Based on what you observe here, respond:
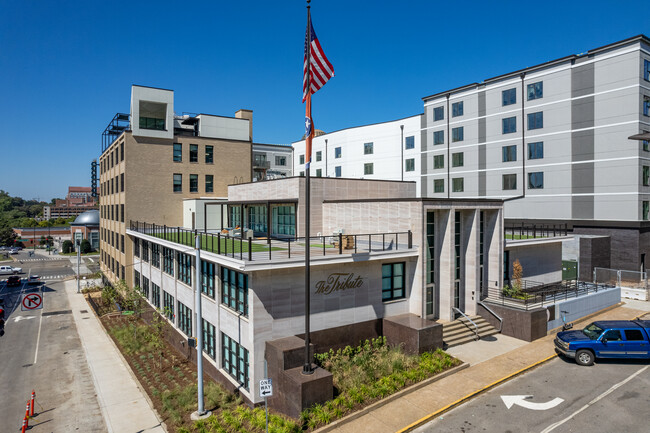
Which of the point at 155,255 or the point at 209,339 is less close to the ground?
the point at 155,255

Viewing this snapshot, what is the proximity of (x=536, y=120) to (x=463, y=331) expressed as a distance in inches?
1137

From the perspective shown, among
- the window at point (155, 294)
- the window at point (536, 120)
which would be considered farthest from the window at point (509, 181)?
the window at point (155, 294)

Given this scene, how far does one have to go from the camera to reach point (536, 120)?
40688 millimetres

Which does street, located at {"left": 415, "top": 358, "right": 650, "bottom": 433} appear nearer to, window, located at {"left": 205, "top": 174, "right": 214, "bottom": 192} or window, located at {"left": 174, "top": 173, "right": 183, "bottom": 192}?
window, located at {"left": 174, "top": 173, "right": 183, "bottom": 192}

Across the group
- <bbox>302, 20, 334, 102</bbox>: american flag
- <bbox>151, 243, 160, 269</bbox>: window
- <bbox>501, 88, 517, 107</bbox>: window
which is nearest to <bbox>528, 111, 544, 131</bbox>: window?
<bbox>501, 88, 517, 107</bbox>: window

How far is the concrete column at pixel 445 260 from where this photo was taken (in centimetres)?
2230

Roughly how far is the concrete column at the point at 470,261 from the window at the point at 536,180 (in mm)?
21893

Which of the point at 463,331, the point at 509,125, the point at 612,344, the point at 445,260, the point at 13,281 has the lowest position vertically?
the point at 13,281

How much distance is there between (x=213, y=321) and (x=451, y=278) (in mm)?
13569

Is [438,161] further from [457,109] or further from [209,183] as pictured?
[209,183]

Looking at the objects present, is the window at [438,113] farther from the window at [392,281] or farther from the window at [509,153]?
the window at [392,281]

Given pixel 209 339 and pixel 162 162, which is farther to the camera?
pixel 162 162

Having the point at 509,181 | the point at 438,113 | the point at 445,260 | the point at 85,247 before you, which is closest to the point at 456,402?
the point at 445,260

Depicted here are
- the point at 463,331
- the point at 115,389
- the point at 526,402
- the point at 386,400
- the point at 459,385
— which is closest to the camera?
the point at 526,402
